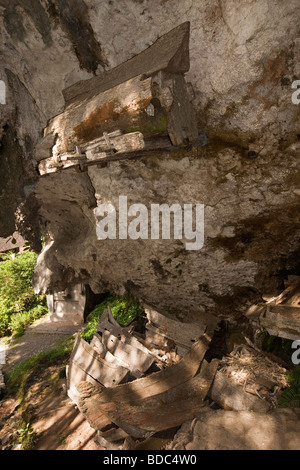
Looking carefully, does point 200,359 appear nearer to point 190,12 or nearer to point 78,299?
point 190,12

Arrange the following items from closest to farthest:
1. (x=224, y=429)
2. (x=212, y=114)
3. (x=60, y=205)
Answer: (x=224, y=429) → (x=212, y=114) → (x=60, y=205)

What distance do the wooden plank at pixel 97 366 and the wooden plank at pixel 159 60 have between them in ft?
16.7

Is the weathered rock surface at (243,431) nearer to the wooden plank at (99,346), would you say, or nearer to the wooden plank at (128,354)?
the wooden plank at (128,354)

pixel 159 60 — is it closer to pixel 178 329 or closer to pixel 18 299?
pixel 178 329

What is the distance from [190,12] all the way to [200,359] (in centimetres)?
545

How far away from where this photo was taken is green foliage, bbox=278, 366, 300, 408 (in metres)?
3.86

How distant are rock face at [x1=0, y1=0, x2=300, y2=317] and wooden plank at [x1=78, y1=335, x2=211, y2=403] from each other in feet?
5.51

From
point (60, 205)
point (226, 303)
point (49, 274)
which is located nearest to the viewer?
point (226, 303)

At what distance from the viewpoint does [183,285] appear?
6402 millimetres

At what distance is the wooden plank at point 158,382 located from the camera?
4906 millimetres

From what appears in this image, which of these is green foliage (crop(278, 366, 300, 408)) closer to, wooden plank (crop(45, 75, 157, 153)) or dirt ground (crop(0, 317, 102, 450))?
dirt ground (crop(0, 317, 102, 450))

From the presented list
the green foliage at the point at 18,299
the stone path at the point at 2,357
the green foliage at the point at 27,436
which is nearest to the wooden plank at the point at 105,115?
the green foliage at the point at 27,436

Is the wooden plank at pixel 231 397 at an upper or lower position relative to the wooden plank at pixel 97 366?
upper

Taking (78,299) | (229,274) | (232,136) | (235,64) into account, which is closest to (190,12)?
(235,64)
